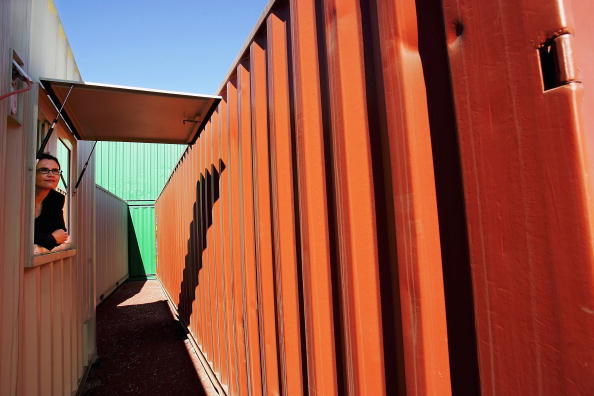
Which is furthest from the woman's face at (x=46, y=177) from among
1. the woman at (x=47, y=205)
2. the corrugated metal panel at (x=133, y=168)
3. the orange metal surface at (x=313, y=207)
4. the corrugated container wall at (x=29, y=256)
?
the corrugated metal panel at (x=133, y=168)

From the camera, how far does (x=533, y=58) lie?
679mm

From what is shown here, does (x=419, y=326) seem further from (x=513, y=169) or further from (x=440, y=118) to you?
(x=440, y=118)

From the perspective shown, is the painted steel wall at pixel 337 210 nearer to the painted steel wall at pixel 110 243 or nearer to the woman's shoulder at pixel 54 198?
the woman's shoulder at pixel 54 198

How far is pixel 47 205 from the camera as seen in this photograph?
9.30ft

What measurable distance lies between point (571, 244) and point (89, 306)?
587 centimetres

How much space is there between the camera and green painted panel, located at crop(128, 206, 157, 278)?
15078mm

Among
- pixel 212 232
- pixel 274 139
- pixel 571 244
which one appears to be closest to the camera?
pixel 571 244

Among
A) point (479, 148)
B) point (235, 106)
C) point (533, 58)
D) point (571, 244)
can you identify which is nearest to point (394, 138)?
point (479, 148)

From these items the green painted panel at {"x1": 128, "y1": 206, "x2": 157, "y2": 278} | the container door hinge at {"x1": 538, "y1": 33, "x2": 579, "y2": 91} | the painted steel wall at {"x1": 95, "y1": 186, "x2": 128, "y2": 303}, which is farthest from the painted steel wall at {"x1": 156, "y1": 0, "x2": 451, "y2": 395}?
the green painted panel at {"x1": 128, "y1": 206, "x2": 157, "y2": 278}

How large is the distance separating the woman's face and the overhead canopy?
53 centimetres

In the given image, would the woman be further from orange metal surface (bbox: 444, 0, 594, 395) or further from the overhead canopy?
orange metal surface (bbox: 444, 0, 594, 395)

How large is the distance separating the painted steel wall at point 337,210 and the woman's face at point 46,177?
1511mm

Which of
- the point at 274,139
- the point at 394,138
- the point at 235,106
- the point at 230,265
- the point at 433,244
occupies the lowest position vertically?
the point at 230,265

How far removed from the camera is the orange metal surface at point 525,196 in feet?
2.04
